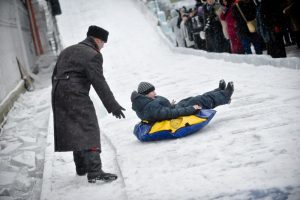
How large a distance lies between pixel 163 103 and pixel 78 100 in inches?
45.8

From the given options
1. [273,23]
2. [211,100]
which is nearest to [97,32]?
[211,100]

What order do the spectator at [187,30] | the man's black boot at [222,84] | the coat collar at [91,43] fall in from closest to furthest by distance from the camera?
the coat collar at [91,43] → the man's black boot at [222,84] → the spectator at [187,30]

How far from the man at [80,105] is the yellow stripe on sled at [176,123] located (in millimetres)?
727

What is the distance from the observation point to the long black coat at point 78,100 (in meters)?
4.07

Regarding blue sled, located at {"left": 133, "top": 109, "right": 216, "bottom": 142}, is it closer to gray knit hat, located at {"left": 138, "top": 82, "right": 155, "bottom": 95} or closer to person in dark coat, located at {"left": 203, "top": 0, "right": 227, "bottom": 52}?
gray knit hat, located at {"left": 138, "top": 82, "right": 155, "bottom": 95}

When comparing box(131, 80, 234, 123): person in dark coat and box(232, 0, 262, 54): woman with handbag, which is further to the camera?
box(232, 0, 262, 54): woman with handbag

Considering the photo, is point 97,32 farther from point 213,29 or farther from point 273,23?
point 213,29

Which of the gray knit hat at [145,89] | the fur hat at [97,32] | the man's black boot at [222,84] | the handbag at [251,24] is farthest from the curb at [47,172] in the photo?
the handbag at [251,24]

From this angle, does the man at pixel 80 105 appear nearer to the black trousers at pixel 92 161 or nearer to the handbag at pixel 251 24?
the black trousers at pixel 92 161

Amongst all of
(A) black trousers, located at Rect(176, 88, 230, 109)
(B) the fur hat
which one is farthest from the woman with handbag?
(B) the fur hat

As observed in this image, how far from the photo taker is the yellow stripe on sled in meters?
4.67

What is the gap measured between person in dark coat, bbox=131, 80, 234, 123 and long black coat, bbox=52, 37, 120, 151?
761mm

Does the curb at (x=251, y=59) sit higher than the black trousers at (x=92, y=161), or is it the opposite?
the black trousers at (x=92, y=161)

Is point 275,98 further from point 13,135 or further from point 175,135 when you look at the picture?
point 13,135
